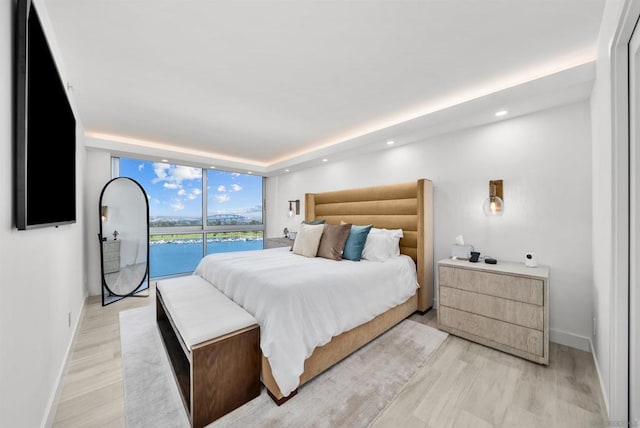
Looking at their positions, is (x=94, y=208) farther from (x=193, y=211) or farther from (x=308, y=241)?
(x=308, y=241)

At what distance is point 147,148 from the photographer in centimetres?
409

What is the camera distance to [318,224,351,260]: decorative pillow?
3118 mm

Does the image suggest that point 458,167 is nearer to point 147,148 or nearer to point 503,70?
point 503,70

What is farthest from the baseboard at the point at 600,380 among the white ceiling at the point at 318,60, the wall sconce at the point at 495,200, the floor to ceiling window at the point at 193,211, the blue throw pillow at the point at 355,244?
the floor to ceiling window at the point at 193,211

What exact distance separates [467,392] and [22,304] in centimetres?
265

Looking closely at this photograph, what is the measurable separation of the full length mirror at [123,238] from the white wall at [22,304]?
87.5 inches

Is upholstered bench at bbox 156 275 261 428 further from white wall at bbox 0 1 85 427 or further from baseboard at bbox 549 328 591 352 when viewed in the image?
baseboard at bbox 549 328 591 352

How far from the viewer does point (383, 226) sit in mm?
3658

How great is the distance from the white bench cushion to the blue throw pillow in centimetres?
147

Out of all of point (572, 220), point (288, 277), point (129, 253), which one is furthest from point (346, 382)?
point (129, 253)

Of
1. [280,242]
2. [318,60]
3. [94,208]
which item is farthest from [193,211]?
[318,60]

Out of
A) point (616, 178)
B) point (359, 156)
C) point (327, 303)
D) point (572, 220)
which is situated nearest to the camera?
point (616, 178)

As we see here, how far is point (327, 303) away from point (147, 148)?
13.0ft

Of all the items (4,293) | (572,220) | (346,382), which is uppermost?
(572,220)
